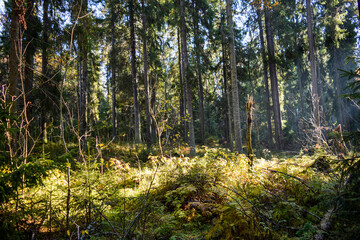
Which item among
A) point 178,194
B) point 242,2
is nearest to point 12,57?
point 178,194

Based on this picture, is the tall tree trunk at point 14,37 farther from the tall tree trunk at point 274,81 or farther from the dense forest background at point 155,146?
the tall tree trunk at point 274,81

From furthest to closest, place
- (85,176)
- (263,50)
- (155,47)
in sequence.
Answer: (263,50)
(155,47)
(85,176)

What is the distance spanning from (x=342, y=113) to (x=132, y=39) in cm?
2118

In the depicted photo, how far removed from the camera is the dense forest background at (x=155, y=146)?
102 inches

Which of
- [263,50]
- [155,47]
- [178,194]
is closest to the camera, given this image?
[178,194]

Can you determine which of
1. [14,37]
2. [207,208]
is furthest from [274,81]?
[14,37]

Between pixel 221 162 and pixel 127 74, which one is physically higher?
pixel 127 74

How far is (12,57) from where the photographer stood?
4.93 meters

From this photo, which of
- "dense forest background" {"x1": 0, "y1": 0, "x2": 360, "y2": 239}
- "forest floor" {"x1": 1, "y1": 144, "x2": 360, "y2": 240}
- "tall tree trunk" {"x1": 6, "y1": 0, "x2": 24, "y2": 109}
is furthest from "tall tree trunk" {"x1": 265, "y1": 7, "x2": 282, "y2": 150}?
"tall tree trunk" {"x1": 6, "y1": 0, "x2": 24, "y2": 109}

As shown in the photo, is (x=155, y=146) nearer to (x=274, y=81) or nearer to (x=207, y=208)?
(x=207, y=208)

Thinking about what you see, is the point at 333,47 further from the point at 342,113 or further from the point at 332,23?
the point at 342,113

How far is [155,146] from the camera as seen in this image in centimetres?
1250

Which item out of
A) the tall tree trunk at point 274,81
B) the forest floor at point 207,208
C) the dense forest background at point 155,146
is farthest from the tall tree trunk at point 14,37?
the tall tree trunk at point 274,81

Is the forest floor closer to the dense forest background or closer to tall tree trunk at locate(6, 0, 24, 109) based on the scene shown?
the dense forest background
